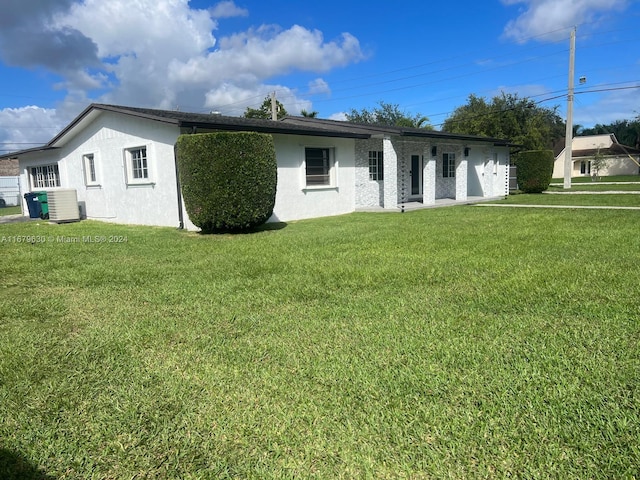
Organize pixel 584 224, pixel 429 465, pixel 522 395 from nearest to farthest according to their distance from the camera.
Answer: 1. pixel 429 465
2. pixel 522 395
3. pixel 584 224

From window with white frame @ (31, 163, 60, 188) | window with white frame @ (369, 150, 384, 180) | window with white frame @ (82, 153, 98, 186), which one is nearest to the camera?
window with white frame @ (82, 153, 98, 186)

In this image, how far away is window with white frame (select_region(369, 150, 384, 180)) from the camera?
17000 millimetres

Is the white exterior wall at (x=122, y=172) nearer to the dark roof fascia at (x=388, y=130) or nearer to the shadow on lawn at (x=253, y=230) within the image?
the shadow on lawn at (x=253, y=230)

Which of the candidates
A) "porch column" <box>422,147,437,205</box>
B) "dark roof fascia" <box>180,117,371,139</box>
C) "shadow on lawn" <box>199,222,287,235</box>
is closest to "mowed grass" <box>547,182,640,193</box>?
"porch column" <box>422,147,437,205</box>

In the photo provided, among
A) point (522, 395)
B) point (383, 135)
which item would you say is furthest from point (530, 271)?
point (383, 135)

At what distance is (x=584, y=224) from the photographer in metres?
10.0

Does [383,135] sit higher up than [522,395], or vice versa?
[383,135]

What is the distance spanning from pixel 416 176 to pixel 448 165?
5.83 ft

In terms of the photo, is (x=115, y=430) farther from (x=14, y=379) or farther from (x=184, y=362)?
(x=14, y=379)

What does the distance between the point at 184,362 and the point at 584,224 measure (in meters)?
9.94

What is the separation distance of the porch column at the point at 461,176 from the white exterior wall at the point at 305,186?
18.2ft

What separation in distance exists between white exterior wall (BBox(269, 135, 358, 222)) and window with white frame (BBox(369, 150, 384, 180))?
3.84 ft

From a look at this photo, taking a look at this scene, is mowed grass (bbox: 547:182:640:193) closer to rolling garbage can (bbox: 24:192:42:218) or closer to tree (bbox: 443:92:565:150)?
tree (bbox: 443:92:565:150)

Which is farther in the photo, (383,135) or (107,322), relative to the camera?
(383,135)
